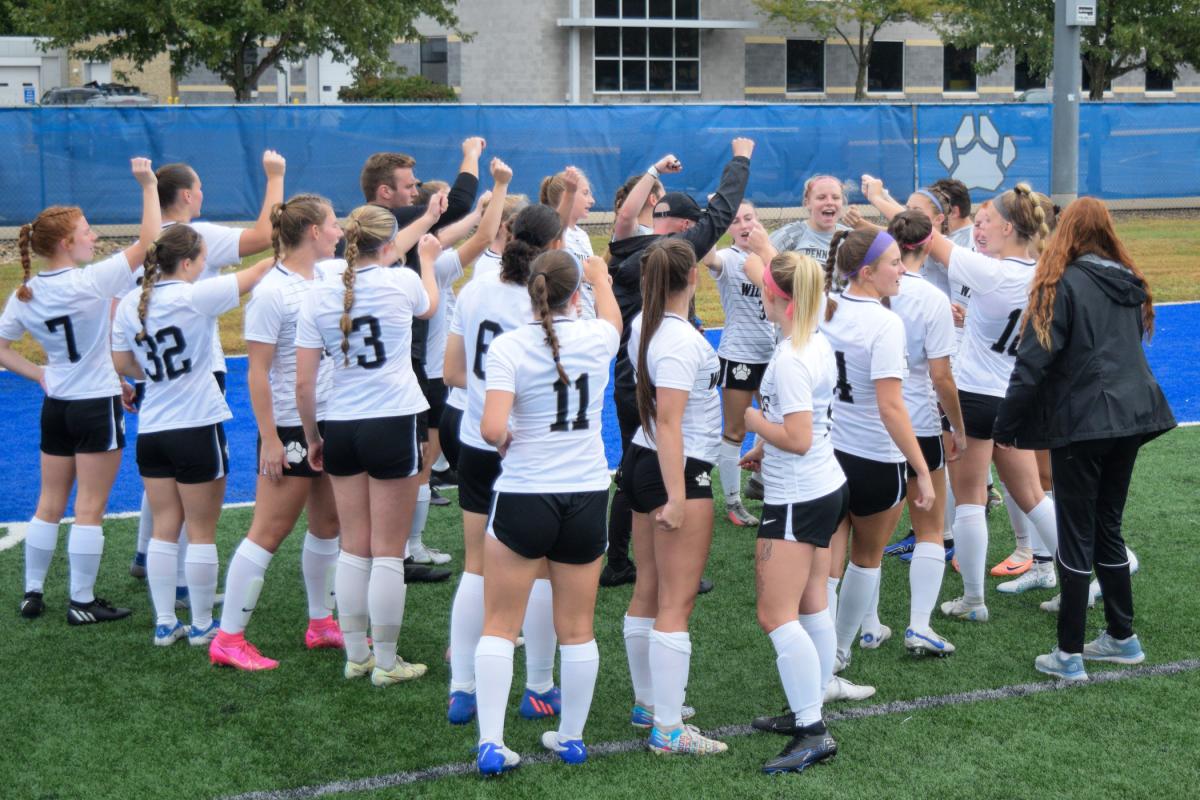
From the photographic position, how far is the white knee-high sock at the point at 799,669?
4594 mm

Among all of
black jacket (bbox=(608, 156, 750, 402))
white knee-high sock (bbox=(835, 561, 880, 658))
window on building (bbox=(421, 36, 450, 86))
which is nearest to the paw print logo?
black jacket (bbox=(608, 156, 750, 402))

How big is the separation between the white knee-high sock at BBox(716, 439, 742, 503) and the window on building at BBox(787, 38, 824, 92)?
34.4 metres

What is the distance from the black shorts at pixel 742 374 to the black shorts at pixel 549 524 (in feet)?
11.1

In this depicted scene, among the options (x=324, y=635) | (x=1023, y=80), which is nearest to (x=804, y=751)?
(x=324, y=635)

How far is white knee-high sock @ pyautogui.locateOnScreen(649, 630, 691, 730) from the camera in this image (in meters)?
4.69

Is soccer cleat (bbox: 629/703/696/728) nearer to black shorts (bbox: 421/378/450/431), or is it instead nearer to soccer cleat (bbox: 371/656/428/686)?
soccer cleat (bbox: 371/656/428/686)

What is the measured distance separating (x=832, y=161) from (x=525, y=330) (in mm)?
16173

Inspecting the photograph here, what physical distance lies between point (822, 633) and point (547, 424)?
140cm

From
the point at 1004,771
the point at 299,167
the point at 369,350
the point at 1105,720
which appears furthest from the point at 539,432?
the point at 299,167

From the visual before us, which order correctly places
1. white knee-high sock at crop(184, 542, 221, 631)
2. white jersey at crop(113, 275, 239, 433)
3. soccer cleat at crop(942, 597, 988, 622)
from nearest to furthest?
white jersey at crop(113, 275, 239, 433) → white knee-high sock at crop(184, 542, 221, 631) → soccer cleat at crop(942, 597, 988, 622)

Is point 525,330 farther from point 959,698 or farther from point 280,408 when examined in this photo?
point 959,698

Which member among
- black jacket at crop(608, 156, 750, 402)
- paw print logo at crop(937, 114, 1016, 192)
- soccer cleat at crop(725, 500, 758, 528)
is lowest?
soccer cleat at crop(725, 500, 758, 528)

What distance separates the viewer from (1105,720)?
508 cm

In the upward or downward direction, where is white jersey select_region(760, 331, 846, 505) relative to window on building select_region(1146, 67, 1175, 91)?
downward
